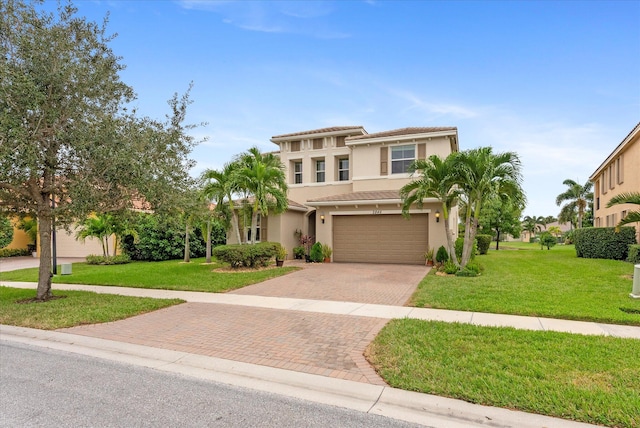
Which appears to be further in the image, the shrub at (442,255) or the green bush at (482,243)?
the green bush at (482,243)

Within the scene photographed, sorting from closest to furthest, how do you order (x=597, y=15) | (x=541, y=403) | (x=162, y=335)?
(x=541, y=403)
(x=162, y=335)
(x=597, y=15)

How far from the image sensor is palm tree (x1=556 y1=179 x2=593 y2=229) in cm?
4488

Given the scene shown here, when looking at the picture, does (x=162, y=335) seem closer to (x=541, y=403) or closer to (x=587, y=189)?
(x=541, y=403)

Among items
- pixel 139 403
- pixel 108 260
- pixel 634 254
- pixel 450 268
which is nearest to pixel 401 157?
pixel 450 268

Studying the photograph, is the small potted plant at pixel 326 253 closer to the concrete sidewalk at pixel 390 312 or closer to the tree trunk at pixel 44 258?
the concrete sidewalk at pixel 390 312

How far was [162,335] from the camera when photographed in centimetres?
650

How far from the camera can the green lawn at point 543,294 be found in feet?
24.2

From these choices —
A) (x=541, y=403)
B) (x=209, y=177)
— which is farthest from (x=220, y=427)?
(x=209, y=177)

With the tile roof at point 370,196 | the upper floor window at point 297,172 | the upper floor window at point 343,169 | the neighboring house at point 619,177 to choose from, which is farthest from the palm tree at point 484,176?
the upper floor window at point 297,172

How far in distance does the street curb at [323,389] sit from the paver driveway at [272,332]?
21 centimetres

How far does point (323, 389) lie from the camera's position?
168 inches

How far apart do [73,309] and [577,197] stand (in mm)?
54436

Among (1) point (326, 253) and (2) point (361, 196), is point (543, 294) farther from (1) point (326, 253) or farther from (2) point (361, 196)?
(1) point (326, 253)

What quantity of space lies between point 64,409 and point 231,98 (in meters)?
14.6
